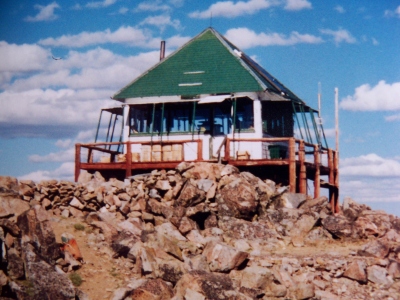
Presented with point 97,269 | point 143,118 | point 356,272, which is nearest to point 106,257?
point 97,269

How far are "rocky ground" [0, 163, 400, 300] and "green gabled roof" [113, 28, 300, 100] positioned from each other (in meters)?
5.63

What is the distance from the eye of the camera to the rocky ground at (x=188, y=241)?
53.4 ft

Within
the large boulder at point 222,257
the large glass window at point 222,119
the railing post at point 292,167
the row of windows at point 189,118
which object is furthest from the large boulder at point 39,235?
the large glass window at point 222,119

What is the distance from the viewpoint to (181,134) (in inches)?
1144

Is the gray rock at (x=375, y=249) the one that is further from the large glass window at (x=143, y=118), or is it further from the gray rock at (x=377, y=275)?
the large glass window at (x=143, y=118)

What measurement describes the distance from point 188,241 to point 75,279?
5.20m

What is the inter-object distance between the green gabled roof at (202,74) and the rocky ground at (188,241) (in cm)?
563

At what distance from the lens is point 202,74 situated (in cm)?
2942

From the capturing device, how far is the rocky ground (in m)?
16.3

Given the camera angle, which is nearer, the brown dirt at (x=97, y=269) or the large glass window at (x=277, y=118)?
the brown dirt at (x=97, y=269)

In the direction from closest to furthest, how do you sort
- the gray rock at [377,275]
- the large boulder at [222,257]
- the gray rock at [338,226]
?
the large boulder at [222,257] → the gray rock at [377,275] → the gray rock at [338,226]

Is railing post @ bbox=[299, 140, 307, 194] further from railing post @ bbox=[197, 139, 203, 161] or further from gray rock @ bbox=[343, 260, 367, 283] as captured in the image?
gray rock @ bbox=[343, 260, 367, 283]

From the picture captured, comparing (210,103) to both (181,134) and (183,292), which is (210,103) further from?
(183,292)

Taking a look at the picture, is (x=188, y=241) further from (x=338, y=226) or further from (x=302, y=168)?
(x=302, y=168)
